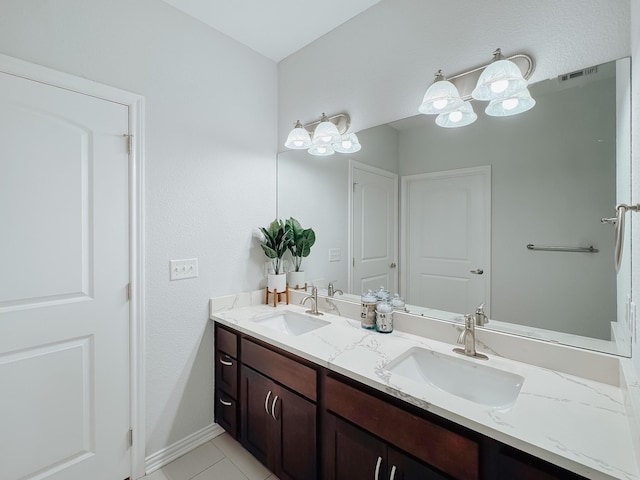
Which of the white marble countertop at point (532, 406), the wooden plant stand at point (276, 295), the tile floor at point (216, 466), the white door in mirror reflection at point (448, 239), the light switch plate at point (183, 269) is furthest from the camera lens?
the wooden plant stand at point (276, 295)

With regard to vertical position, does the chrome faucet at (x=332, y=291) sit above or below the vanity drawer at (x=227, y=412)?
above

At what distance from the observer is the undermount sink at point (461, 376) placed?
1.13 metres

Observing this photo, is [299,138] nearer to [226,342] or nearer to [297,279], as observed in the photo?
[297,279]

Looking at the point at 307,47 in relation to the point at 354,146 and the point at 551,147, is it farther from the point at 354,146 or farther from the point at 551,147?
the point at 551,147

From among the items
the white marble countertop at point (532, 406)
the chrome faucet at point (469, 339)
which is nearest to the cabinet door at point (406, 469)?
the white marble countertop at point (532, 406)

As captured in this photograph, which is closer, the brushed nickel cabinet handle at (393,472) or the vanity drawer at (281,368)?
the brushed nickel cabinet handle at (393,472)

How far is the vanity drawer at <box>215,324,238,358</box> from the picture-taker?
1.79m

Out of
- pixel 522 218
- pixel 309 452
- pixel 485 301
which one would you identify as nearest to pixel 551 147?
pixel 522 218

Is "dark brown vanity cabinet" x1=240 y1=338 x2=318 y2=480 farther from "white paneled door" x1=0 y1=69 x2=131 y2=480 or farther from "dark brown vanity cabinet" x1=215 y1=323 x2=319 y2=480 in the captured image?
"white paneled door" x1=0 y1=69 x2=131 y2=480

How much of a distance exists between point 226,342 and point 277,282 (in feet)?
1.69

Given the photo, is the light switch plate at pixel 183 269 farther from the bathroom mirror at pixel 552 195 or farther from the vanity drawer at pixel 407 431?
the bathroom mirror at pixel 552 195

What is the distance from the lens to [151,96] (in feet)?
5.56

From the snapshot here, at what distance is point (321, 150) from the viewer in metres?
2.08

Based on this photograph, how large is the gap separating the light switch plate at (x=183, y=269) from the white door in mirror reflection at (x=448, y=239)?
1272 mm
